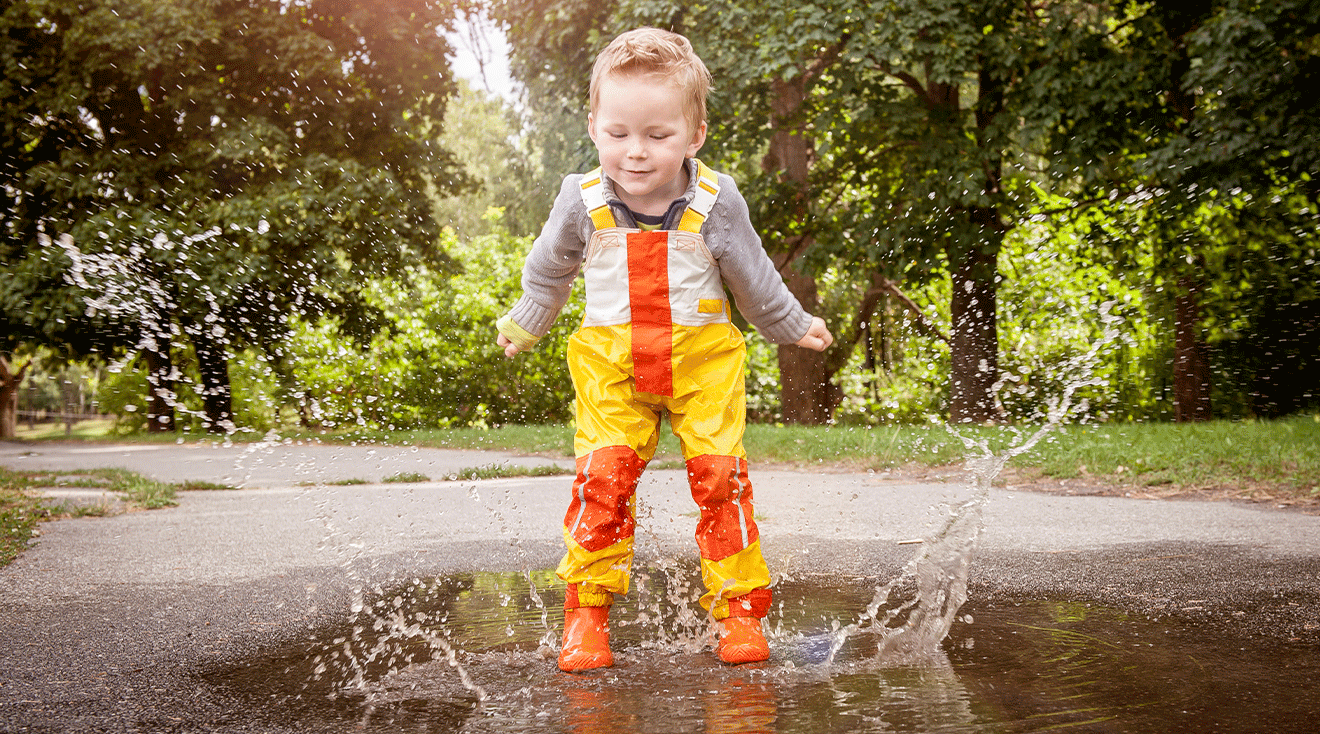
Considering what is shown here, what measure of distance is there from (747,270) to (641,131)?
0.51 metres

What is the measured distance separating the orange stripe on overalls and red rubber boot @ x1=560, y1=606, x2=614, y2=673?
0.63 metres

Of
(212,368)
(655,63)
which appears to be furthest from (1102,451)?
(212,368)

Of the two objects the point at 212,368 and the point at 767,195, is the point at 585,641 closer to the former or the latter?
the point at 767,195

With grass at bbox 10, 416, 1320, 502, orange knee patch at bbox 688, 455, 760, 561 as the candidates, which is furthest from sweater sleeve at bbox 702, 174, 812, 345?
grass at bbox 10, 416, 1320, 502

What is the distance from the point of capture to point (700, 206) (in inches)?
108

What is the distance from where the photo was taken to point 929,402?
17.4 m

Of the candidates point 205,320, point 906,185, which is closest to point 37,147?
point 205,320

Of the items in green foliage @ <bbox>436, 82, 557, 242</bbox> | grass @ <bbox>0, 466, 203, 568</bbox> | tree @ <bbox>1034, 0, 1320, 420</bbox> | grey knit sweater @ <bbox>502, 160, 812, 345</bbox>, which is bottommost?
grass @ <bbox>0, 466, 203, 568</bbox>

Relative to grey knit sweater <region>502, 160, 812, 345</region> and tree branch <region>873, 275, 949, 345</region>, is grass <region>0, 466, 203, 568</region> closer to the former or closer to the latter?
grey knit sweater <region>502, 160, 812, 345</region>

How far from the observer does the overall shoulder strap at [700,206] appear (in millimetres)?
2723

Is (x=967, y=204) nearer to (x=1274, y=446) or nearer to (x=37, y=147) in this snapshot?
(x=1274, y=446)

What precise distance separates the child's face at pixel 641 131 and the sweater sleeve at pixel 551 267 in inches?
7.1

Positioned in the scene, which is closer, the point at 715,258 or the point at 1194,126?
the point at 715,258

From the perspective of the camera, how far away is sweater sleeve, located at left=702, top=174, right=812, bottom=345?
278 cm
